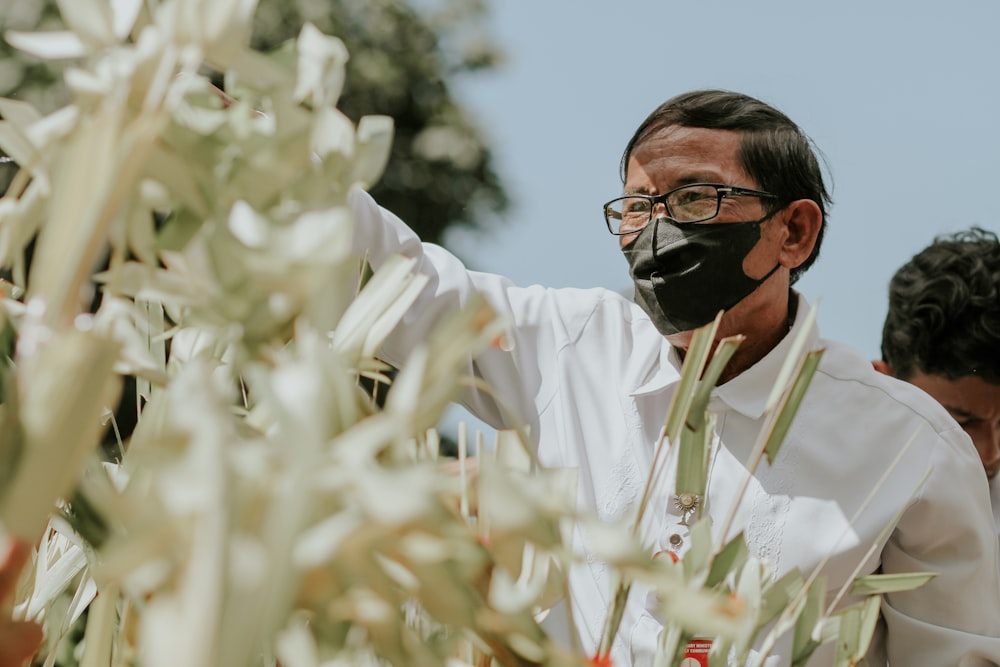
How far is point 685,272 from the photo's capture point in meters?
1.44

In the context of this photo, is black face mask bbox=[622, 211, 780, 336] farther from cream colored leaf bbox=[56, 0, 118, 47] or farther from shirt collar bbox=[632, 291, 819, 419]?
cream colored leaf bbox=[56, 0, 118, 47]

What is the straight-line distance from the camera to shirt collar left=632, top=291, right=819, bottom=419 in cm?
146

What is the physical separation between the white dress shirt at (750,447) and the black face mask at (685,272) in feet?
0.22

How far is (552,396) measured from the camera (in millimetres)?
1513

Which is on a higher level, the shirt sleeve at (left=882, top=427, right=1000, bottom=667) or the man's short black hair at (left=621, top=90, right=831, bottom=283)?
the man's short black hair at (left=621, top=90, right=831, bottom=283)

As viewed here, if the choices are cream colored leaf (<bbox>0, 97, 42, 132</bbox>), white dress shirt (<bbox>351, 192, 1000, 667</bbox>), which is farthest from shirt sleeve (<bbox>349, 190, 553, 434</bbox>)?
cream colored leaf (<bbox>0, 97, 42, 132</bbox>)

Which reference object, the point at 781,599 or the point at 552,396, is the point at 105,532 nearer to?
the point at 781,599

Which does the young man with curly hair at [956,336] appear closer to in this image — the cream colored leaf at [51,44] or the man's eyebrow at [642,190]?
the man's eyebrow at [642,190]

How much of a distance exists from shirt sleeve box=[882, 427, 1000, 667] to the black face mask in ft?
0.98

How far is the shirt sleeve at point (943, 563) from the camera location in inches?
52.4

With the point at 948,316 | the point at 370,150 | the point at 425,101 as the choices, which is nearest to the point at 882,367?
the point at 948,316

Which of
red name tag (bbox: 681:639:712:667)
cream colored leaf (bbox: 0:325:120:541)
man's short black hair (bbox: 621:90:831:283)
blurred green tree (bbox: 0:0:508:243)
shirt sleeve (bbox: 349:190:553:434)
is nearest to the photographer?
cream colored leaf (bbox: 0:325:120:541)

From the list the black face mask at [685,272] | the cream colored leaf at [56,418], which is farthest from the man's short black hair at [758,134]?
the cream colored leaf at [56,418]

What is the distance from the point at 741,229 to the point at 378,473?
1.26 meters
